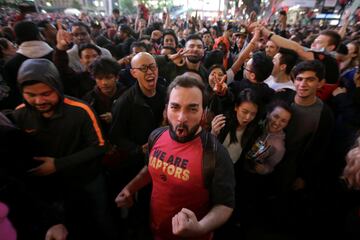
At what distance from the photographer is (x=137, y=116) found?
2.55 meters

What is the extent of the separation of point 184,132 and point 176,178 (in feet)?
1.14

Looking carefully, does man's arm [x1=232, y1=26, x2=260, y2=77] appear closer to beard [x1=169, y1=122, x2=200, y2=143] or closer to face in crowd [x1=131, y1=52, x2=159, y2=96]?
face in crowd [x1=131, y1=52, x2=159, y2=96]

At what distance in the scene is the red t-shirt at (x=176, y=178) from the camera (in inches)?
64.1

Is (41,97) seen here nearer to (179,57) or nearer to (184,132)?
(184,132)

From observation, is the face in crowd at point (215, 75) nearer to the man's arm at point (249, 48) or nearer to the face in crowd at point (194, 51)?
the face in crowd at point (194, 51)

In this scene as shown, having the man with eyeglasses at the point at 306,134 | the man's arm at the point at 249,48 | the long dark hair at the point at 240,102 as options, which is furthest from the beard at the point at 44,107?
the man's arm at the point at 249,48

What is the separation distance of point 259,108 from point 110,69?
1.82 m

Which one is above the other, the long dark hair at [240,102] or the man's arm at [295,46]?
the man's arm at [295,46]

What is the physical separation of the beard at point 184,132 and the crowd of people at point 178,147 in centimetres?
1

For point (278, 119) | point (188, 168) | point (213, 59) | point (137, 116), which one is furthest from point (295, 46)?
point (188, 168)

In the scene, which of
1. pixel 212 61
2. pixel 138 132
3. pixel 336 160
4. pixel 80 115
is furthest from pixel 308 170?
pixel 80 115

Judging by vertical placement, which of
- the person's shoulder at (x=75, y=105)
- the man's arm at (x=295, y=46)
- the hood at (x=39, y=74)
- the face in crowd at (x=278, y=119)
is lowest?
the face in crowd at (x=278, y=119)

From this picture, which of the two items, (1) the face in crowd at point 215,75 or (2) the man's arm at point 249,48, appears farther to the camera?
(2) the man's arm at point 249,48

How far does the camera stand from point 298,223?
3.06m
